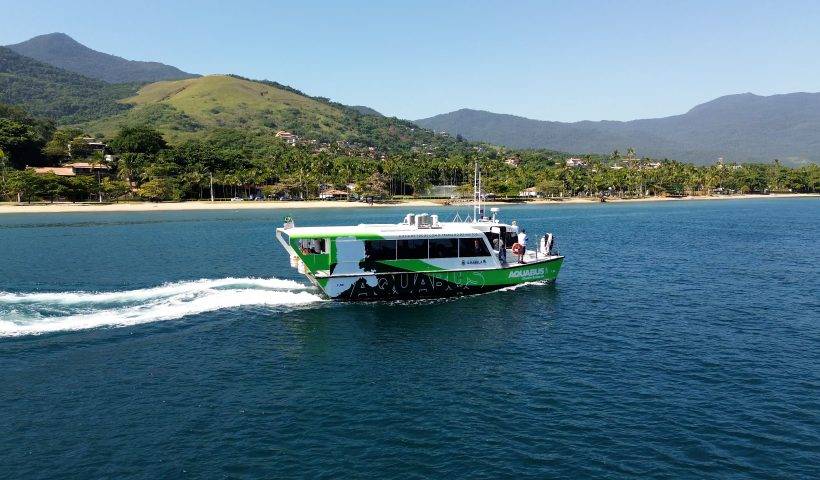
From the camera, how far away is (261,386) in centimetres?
2164

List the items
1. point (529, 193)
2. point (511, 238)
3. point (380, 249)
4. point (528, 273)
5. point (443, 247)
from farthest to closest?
1. point (529, 193)
2. point (511, 238)
3. point (528, 273)
4. point (443, 247)
5. point (380, 249)

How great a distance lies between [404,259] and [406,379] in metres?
13.1

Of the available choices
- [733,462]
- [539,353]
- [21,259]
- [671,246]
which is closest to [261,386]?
[539,353]

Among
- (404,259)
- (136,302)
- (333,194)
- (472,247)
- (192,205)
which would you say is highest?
(333,194)

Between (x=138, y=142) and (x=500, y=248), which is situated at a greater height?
(x=138, y=142)

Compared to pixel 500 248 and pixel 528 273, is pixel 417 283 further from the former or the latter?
pixel 528 273

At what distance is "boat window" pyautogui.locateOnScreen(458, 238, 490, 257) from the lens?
119 ft

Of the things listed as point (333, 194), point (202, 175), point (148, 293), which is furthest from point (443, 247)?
point (333, 194)

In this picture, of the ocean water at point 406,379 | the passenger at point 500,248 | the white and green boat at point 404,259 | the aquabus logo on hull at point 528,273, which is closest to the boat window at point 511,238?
the white and green boat at point 404,259

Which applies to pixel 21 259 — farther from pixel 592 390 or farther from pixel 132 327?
pixel 592 390

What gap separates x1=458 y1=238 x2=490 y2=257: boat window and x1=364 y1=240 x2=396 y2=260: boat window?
452cm

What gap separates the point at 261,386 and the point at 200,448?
191 inches

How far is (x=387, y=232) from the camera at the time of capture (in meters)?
34.9

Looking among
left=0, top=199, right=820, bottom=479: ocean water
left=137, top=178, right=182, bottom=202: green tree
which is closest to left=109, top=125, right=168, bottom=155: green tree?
left=137, top=178, right=182, bottom=202: green tree
